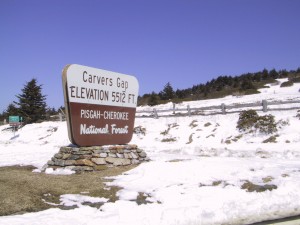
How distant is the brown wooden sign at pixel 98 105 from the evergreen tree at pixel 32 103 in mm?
28654

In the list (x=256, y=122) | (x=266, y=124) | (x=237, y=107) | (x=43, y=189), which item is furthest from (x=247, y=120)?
(x=43, y=189)

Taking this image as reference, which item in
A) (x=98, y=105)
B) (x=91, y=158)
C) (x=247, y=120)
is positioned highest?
(x=98, y=105)

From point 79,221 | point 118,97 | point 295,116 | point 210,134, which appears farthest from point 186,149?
point 79,221

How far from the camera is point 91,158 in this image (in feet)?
30.8

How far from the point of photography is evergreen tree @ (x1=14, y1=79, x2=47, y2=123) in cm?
3738

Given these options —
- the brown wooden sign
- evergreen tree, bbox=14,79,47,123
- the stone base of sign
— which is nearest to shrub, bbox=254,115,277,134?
the brown wooden sign

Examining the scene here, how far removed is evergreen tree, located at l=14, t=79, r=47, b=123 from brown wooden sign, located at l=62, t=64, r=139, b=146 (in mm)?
28654

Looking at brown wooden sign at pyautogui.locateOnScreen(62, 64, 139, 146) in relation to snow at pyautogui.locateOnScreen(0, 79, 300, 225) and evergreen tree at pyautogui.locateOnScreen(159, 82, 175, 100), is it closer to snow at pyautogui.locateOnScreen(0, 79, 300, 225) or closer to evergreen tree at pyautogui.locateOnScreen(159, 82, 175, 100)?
snow at pyautogui.locateOnScreen(0, 79, 300, 225)

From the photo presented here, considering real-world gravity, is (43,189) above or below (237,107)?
below

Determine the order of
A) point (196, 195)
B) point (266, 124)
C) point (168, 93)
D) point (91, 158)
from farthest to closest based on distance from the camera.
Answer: point (168, 93) → point (266, 124) → point (91, 158) → point (196, 195)

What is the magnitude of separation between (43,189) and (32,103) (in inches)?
1326

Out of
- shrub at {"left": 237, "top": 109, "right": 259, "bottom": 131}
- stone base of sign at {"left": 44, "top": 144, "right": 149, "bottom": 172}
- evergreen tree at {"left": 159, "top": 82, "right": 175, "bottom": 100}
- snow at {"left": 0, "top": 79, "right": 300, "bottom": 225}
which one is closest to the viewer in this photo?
snow at {"left": 0, "top": 79, "right": 300, "bottom": 225}

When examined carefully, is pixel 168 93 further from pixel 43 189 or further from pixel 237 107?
pixel 43 189

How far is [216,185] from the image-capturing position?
664 cm
